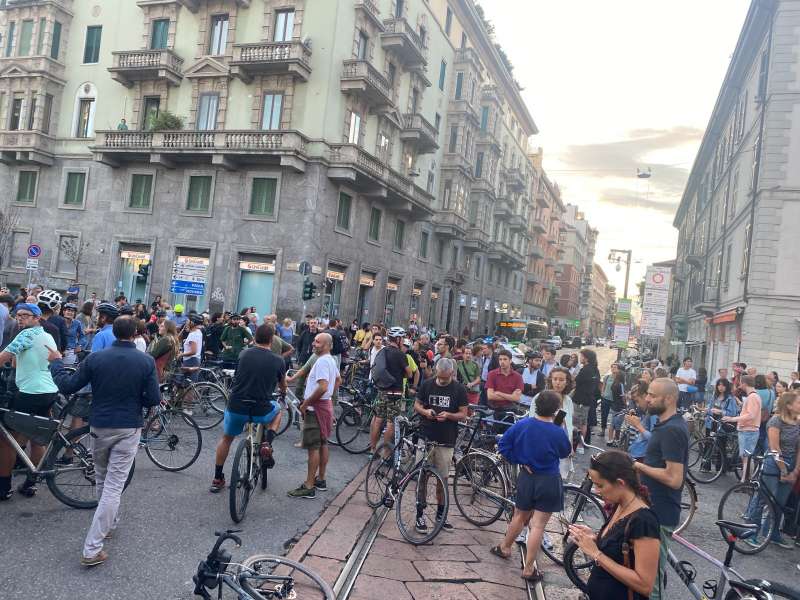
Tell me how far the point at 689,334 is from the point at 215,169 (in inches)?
1330

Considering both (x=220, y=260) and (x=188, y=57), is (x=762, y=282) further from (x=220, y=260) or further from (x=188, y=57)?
(x=188, y=57)

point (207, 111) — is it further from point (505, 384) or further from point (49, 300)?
point (505, 384)

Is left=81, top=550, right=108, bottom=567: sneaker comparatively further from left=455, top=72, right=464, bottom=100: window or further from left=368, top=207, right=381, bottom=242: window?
left=455, top=72, right=464, bottom=100: window

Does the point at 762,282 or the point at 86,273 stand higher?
the point at 762,282

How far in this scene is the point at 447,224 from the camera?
122 ft

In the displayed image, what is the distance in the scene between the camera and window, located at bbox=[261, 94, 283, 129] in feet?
80.3

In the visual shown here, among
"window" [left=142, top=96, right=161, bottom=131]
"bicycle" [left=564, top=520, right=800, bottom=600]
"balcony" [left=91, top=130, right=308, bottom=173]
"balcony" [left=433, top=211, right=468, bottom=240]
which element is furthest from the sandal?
"balcony" [left=433, top=211, right=468, bottom=240]

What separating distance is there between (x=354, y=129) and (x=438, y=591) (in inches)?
933

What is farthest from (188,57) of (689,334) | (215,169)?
(689,334)

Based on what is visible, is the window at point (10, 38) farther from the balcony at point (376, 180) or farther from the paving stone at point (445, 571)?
the paving stone at point (445, 571)

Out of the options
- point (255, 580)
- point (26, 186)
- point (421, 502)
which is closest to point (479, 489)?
point (421, 502)

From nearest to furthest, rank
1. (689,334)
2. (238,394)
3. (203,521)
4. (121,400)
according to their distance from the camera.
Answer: (121,400), (203,521), (238,394), (689,334)

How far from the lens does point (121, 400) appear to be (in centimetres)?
477

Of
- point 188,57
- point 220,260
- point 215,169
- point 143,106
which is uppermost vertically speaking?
point 188,57
